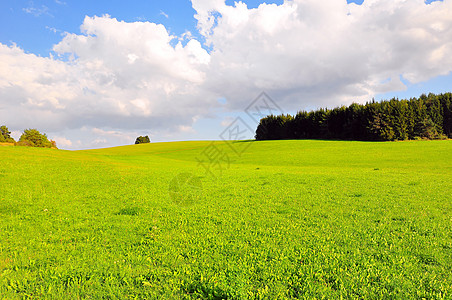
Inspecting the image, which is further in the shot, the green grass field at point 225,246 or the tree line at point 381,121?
the tree line at point 381,121

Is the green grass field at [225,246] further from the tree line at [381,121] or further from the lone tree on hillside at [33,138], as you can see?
the tree line at [381,121]

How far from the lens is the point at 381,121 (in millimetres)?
83250

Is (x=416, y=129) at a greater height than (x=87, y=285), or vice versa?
(x=416, y=129)

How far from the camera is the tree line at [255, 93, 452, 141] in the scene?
83387mm

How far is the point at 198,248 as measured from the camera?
710cm

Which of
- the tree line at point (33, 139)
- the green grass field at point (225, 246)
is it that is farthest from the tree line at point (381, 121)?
the tree line at point (33, 139)

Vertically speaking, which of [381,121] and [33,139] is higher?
[381,121]

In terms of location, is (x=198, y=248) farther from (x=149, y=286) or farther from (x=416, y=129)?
(x=416, y=129)

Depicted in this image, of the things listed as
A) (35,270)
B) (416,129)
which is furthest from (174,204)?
(416,129)

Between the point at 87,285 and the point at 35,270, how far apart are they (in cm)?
180

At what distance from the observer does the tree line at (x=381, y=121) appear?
83.4 meters

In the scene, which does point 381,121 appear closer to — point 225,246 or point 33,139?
point 225,246

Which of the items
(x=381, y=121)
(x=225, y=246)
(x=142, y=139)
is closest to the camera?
(x=225, y=246)

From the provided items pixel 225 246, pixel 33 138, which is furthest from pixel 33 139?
pixel 225 246
